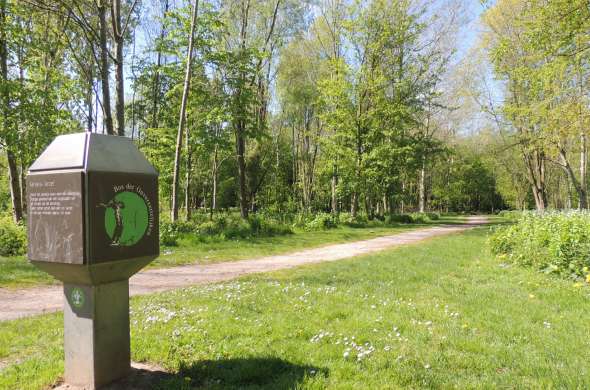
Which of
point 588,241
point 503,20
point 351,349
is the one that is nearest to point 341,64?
point 503,20

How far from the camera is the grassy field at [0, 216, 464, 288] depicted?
8.59 m

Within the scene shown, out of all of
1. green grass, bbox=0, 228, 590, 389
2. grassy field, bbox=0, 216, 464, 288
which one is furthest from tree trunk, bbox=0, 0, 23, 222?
green grass, bbox=0, 228, 590, 389

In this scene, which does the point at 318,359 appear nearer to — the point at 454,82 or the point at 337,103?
the point at 337,103

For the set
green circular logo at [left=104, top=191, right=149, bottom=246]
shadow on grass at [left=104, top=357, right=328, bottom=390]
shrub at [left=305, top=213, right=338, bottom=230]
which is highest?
green circular logo at [left=104, top=191, right=149, bottom=246]

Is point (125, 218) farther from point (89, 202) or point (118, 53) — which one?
point (118, 53)

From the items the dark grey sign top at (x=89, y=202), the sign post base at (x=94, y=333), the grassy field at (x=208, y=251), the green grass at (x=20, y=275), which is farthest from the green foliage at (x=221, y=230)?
the dark grey sign top at (x=89, y=202)

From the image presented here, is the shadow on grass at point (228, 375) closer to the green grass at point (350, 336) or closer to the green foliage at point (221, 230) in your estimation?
the green grass at point (350, 336)

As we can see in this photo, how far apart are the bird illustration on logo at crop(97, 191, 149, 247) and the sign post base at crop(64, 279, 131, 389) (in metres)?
0.42

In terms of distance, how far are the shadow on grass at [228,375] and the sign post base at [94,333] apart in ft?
0.56

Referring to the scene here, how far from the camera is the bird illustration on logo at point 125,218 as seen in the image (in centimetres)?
321

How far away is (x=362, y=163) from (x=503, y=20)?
13.2 m

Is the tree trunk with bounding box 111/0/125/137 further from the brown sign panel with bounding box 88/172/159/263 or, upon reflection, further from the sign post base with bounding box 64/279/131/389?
the sign post base with bounding box 64/279/131/389

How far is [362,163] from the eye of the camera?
26.2m

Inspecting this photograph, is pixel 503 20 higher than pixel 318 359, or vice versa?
pixel 503 20
